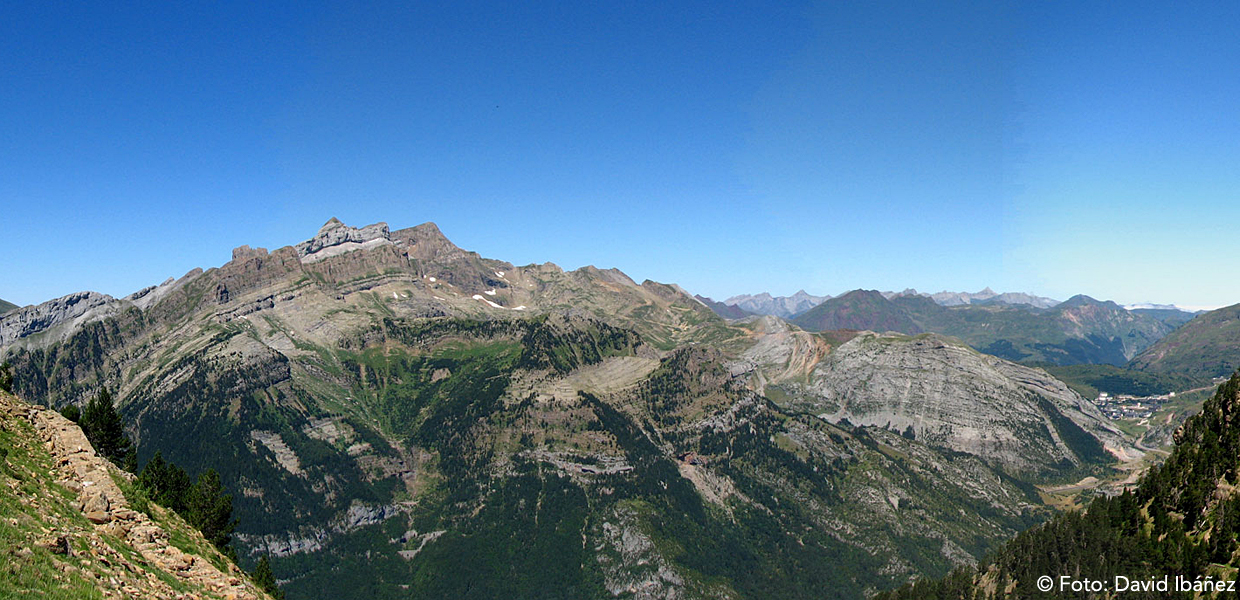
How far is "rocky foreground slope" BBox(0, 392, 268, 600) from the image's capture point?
90.4 feet

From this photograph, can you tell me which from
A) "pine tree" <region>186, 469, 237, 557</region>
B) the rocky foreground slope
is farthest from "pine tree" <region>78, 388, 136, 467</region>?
the rocky foreground slope

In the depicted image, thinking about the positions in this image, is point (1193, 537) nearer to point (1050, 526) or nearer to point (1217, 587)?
point (1217, 587)

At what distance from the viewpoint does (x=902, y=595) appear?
169625 mm

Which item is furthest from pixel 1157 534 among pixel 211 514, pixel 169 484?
pixel 169 484

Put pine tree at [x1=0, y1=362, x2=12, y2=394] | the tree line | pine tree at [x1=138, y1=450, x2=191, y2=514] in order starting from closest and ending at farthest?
1. pine tree at [x1=0, y1=362, x2=12, y2=394]
2. pine tree at [x1=138, y1=450, x2=191, y2=514]
3. the tree line

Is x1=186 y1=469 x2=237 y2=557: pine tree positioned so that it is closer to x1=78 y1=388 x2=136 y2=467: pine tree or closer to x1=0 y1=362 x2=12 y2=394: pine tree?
x1=78 y1=388 x2=136 y2=467: pine tree

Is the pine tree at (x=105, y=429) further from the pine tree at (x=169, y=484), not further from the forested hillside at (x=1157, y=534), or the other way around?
the forested hillside at (x=1157, y=534)

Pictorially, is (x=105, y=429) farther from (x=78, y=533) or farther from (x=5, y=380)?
(x=78, y=533)

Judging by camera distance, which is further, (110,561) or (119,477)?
(119,477)

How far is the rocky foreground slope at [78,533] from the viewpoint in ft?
90.4

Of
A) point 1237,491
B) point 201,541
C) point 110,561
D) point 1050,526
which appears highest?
point 110,561

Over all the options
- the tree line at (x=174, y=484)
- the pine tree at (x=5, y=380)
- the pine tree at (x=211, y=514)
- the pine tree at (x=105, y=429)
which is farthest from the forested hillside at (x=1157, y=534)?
the pine tree at (x=5, y=380)

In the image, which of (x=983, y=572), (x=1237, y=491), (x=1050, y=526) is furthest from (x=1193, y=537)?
(x=983, y=572)

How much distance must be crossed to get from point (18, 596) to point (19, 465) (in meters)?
21.1
